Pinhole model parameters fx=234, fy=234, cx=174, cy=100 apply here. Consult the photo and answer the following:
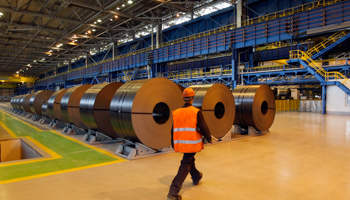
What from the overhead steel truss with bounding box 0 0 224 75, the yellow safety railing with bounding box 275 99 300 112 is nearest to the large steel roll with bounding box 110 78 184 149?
the yellow safety railing with bounding box 275 99 300 112

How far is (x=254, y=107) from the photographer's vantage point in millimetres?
7918

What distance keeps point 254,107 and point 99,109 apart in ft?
16.4

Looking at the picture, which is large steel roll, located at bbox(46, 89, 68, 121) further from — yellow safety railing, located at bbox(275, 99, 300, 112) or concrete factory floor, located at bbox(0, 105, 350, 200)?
yellow safety railing, located at bbox(275, 99, 300, 112)

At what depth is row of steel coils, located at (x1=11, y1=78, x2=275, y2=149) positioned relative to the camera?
17.0 ft

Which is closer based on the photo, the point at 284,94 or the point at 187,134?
the point at 187,134

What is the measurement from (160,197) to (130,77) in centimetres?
3477

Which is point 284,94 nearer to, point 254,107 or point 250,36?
point 250,36

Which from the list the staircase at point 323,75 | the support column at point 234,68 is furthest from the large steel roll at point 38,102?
the staircase at point 323,75

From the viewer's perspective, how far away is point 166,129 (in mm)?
5484

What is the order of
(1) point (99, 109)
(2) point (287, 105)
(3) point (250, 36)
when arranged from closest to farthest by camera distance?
1. (1) point (99, 109)
2. (3) point (250, 36)
3. (2) point (287, 105)

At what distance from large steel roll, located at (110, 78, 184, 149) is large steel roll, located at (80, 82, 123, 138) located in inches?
44.0

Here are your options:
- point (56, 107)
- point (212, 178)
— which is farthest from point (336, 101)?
point (56, 107)

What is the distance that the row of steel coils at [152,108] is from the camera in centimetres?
519

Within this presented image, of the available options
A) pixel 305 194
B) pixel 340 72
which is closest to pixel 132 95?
pixel 305 194
